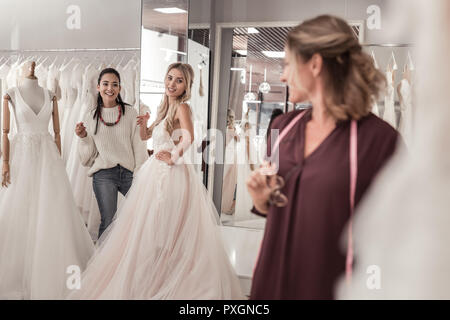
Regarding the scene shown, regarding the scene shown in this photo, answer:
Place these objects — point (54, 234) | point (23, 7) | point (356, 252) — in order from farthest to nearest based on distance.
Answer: point (23, 7)
point (54, 234)
point (356, 252)

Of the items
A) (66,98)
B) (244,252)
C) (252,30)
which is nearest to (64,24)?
(66,98)

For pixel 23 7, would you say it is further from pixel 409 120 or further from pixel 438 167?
pixel 438 167

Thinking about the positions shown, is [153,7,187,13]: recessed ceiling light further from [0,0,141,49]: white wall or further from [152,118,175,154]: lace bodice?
[0,0,141,49]: white wall

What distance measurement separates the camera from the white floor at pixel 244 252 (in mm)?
2258

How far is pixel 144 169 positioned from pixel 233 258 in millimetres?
623

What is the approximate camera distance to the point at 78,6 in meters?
2.96

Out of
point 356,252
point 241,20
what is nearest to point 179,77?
point 241,20

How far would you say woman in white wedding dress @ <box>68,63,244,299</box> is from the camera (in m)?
2.25

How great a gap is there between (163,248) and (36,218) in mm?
743

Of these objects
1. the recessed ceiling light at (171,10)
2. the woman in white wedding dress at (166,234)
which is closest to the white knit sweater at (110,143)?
the woman in white wedding dress at (166,234)

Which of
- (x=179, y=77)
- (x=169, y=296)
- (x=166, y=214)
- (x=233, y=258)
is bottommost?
(x=169, y=296)

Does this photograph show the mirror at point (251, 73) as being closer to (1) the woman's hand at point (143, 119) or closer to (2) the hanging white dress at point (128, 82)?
(1) the woman's hand at point (143, 119)

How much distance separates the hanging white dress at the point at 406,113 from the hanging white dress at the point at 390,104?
3 centimetres

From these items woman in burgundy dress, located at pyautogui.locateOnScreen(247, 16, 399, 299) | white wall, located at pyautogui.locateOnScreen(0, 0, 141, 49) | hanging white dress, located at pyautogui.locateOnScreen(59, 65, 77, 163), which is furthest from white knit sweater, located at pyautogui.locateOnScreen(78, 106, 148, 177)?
woman in burgundy dress, located at pyautogui.locateOnScreen(247, 16, 399, 299)
